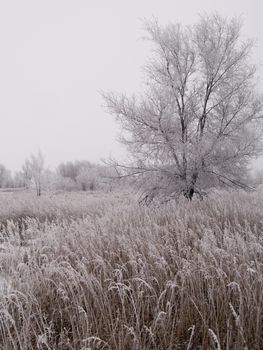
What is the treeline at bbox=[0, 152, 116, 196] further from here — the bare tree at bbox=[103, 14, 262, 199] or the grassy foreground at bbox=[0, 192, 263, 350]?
the grassy foreground at bbox=[0, 192, 263, 350]

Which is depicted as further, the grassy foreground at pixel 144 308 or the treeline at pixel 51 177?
the treeline at pixel 51 177

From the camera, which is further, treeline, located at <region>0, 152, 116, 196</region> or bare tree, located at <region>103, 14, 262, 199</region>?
treeline, located at <region>0, 152, 116, 196</region>

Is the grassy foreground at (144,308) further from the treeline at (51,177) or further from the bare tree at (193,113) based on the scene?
the treeline at (51,177)

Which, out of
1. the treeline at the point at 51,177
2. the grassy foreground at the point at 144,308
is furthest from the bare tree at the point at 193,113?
the treeline at the point at 51,177

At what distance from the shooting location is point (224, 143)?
25.8ft

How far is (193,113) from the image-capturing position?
876 cm

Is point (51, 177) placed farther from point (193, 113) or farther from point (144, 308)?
point (144, 308)

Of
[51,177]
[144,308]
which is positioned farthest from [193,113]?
[51,177]

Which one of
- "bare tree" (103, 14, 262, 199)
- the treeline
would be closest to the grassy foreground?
"bare tree" (103, 14, 262, 199)

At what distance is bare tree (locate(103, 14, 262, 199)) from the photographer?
323 inches

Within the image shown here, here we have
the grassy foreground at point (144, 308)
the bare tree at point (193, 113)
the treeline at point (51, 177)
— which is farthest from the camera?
the treeline at point (51, 177)

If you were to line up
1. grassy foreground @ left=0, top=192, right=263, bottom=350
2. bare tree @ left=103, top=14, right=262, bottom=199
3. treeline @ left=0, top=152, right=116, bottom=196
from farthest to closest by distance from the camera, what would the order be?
treeline @ left=0, top=152, right=116, bottom=196 < bare tree @ left=103, top=14, right=262, bottom=199 < grassy foreground @ left=0, top=192, right=263, bottom=350

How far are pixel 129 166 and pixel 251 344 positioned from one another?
6.75m

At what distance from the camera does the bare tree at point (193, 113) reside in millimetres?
8203
